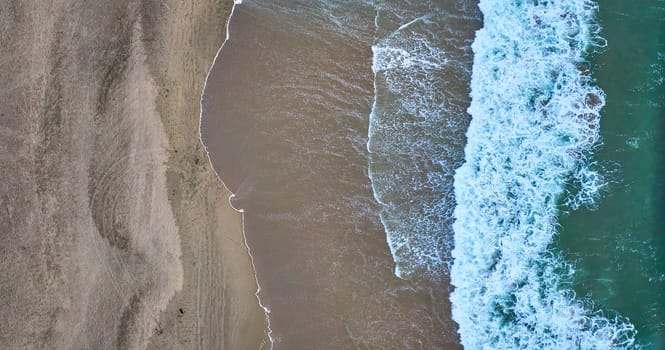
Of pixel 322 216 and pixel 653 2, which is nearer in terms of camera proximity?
pixel 322 216

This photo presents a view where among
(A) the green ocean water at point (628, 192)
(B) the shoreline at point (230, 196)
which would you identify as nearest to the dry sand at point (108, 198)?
(B) the shoreline at point (230, 196)

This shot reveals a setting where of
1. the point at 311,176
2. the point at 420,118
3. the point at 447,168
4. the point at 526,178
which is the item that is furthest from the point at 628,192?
the point at 311,176

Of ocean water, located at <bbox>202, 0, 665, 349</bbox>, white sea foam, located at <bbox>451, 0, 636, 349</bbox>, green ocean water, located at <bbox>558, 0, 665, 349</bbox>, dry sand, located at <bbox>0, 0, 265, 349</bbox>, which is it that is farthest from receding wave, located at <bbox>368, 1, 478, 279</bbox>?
dry sand, located at <bbox>0, 0, 265, 349</bbox>

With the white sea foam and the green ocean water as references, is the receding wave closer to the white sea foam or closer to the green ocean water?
the white sea foam

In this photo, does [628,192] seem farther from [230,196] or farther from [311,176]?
[230,196]

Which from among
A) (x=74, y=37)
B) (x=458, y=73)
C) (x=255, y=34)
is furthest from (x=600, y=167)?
(x=74, y=37)

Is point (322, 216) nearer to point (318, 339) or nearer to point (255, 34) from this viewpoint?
point (318, 339)

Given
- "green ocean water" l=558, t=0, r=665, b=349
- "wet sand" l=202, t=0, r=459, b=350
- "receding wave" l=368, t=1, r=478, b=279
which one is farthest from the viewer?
"green ocean water" l=558, t=0, r=665, b=349
